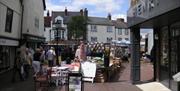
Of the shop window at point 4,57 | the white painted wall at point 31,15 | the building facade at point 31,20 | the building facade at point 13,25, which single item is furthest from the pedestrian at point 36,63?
the white painted wall at point 31,15

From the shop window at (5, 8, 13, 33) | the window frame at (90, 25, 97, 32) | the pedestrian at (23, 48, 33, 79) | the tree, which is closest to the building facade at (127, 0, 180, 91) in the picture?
the pedestrian at (23, 48, 33, 79)

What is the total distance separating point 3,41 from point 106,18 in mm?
75328

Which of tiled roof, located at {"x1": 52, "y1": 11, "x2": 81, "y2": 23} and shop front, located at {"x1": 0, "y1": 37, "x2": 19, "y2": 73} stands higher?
tiled roof, located at {"x1": 52, "y1": 11, "x2": 81, "y2": 23}

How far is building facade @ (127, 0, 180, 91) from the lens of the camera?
49.6ft

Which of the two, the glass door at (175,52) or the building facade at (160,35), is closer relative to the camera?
the building facade at (160,35)

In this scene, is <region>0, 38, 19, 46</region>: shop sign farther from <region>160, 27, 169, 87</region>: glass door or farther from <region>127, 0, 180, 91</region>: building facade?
<region>160, 27, 169, 87</region>: glass door

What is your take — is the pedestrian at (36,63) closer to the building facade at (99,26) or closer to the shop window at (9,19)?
the shop window at (9,19)

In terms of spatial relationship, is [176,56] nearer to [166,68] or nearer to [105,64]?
[166,68]

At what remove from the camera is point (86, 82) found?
2223 cm

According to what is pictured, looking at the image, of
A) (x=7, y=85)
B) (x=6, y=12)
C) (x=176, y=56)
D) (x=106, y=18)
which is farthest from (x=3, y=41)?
(x=106, y=18)

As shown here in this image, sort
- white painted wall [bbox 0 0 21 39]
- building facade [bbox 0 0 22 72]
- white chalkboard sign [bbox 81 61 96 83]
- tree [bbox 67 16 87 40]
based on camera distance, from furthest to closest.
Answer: tree [bbox 67 16 87 40] < building facade [bbox 0 0 22 72] < white painted wall [bbox 0 0 21 39] < white chalkboard sign [bbox 81 61 96 83]

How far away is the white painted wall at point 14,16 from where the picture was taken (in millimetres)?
27188

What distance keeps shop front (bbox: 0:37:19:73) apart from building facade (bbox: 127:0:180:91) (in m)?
8.87

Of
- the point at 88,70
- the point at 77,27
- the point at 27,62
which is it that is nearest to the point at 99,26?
the point at 77,27
